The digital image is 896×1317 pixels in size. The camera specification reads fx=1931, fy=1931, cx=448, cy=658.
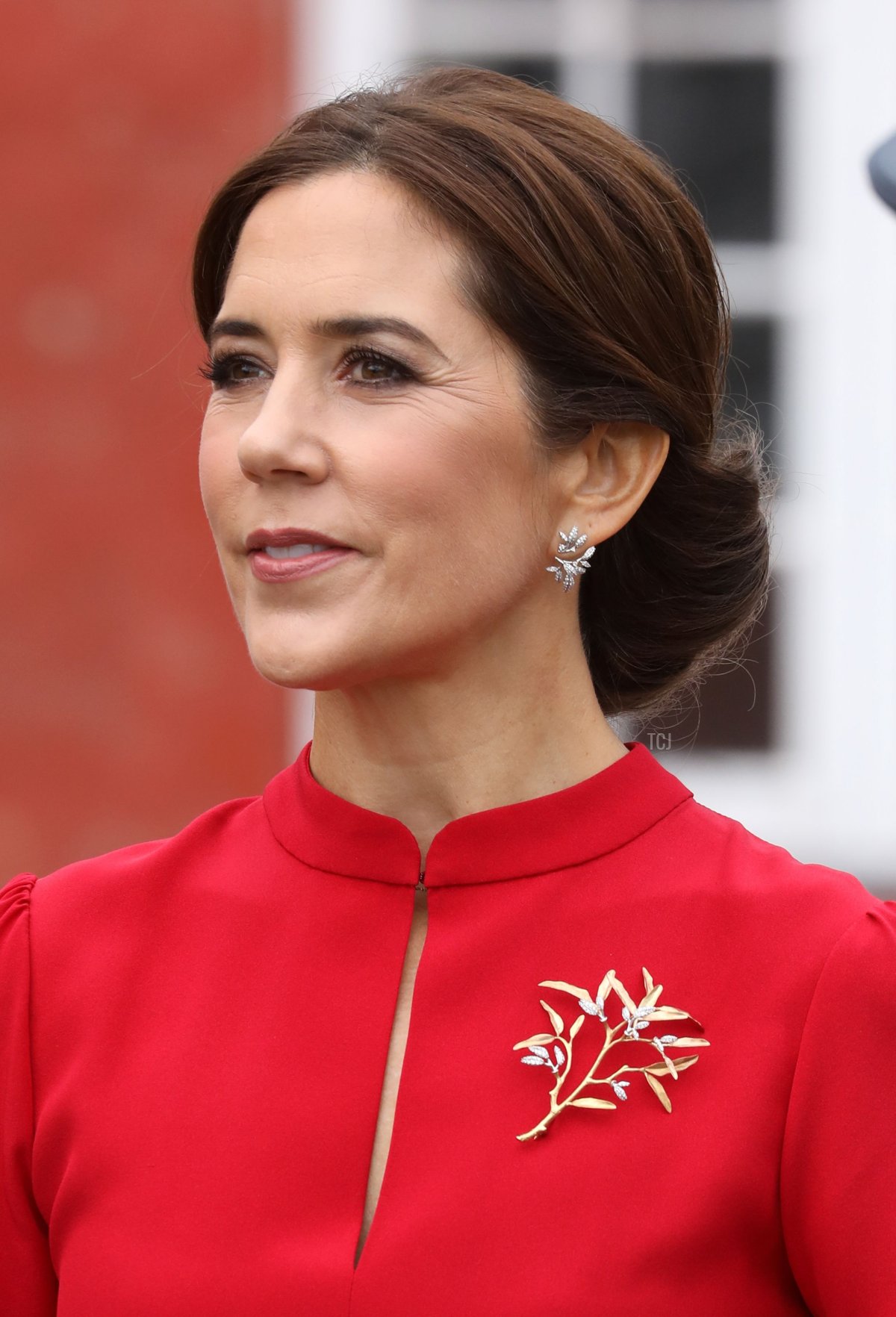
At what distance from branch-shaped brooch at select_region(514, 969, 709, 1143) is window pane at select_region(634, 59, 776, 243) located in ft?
10.8

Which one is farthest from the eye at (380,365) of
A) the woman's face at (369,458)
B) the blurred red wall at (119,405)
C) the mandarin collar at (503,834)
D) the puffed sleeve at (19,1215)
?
the blurred red wall at (119,405)

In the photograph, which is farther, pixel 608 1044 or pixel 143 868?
pixel 143 868

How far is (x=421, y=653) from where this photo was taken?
2.00 m

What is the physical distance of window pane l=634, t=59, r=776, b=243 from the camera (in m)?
4.87

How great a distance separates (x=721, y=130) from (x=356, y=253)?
3166mm

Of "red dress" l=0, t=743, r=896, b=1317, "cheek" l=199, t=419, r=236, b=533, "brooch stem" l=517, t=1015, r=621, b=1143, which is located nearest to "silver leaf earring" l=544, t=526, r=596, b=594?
"red dress" l=0, t=743, r=896, b=1317

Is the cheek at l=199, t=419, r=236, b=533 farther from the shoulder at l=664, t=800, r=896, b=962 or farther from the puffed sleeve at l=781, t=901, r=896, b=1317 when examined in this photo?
the puffed sleeve at l=781, t=901, r=896, b=1317

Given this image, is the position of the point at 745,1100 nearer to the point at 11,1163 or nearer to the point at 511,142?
the point at 11,1163

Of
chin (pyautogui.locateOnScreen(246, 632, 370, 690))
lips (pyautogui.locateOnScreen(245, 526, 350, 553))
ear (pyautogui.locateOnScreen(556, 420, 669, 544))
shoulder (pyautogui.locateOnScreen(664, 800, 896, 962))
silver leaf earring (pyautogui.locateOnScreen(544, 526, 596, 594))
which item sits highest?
ear (pyautogui.locateOnScreen(556, 420, 669, 544))

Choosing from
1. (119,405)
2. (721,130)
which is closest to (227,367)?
(119,405)

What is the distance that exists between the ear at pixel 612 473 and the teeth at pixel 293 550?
0.30 meters

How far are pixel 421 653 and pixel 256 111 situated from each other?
2958mm

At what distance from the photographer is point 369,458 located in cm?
192

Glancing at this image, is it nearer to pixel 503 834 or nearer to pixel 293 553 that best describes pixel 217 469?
pixel 293 553
